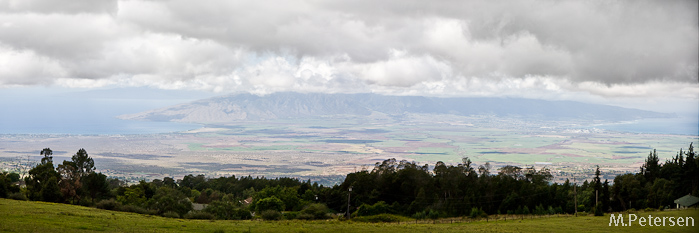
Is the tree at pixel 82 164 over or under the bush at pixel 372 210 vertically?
over

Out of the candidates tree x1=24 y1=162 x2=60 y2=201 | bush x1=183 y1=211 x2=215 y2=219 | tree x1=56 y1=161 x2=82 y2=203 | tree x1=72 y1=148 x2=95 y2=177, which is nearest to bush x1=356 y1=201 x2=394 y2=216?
bush x1=183 y1=211 x2=215 y2=219

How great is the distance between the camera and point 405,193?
5784 cm

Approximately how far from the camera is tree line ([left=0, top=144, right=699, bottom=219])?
43094 millimetres

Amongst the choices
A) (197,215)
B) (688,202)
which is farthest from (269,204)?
(688,202)

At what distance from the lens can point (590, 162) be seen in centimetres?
15962

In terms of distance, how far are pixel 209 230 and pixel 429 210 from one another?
31515 mm

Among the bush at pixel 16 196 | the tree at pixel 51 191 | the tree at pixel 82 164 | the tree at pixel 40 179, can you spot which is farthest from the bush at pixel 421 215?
the tree at pixel 82 164

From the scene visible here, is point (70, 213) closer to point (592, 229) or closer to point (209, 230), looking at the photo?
point (209, 230)

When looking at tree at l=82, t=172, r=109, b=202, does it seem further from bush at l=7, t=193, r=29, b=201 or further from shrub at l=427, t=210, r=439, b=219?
shrub at l=427, t=210, r=439, b=219

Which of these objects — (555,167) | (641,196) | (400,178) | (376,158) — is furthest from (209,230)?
(376,158)

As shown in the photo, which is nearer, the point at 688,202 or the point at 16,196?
the point at 16,196

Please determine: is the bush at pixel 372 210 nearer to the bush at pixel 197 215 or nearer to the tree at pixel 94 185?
the bush at pixel 197 215

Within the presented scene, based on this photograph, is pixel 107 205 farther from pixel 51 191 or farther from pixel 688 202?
pixel 688 202

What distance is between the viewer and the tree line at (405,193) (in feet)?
141
